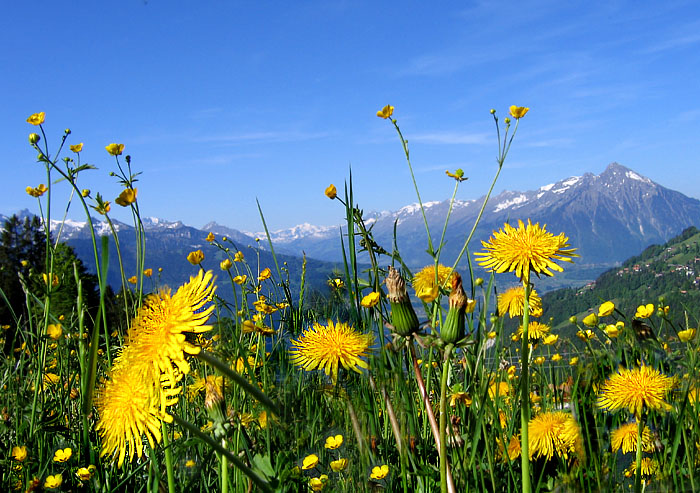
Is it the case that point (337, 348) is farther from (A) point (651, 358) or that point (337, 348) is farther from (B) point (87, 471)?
(B) point (87, 471)

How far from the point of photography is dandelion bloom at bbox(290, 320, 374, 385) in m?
1.66

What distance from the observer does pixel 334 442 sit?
1.90m

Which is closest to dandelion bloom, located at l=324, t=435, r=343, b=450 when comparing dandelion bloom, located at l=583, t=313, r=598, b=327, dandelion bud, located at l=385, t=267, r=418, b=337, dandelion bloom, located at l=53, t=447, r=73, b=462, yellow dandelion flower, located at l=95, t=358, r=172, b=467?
dandelion bud, located at l=385, t=267, r=418, b=337

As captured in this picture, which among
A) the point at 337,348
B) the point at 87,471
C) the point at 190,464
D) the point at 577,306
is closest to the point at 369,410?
the point at 337,348

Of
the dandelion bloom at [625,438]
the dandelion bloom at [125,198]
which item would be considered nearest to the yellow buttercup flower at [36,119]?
the dandelion bloom at [125,198]

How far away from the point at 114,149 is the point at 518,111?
7.89ft

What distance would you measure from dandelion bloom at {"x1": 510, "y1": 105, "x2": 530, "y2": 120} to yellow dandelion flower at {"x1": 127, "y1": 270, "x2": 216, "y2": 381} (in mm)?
2545

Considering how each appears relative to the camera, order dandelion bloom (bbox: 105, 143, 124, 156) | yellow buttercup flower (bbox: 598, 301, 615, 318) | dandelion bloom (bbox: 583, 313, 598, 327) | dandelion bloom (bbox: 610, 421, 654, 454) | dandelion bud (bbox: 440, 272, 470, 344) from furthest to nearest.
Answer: dandelion bloom (bbox: 105, 143, 124, 156), dandelion bloom (bbox: 583, 313, 598, 327), yellow buttercup flower (bbox: 598, 301, 615, 318), dandelion bloom (bbox: 610, 421, 654, 454), dandelion bud (bbox: 440, 272, 470, 344)

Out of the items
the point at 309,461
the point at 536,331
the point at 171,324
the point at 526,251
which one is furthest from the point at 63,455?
the point at 536,331

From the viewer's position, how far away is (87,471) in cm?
212

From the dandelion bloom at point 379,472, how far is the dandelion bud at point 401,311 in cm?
56

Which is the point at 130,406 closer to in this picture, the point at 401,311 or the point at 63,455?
the point at 401,311

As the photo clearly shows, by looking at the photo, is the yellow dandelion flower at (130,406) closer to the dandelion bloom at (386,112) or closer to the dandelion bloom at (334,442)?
the dandelion bloom at (334,442)

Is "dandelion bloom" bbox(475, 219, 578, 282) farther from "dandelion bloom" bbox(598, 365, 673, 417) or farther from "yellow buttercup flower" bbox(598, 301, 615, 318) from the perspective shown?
"yellow buttercup flower" bbox(598, 301, 615, 318)
